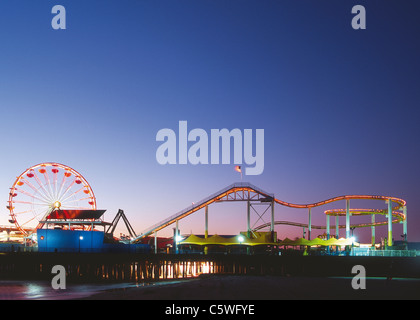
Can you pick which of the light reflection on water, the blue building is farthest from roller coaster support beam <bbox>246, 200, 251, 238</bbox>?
the light reflection on water

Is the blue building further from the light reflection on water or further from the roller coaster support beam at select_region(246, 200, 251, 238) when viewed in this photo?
the roller coaster support beam at select_region(246, 200, 251, 238)

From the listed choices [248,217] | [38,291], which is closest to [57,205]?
[248,217]

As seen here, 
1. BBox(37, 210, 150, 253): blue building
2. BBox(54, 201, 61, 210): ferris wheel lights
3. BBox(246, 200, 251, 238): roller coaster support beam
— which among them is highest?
BBox(54, 201, 61, 210): ferris wheel lights

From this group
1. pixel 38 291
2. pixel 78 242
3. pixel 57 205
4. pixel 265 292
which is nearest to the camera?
pixel 265 292

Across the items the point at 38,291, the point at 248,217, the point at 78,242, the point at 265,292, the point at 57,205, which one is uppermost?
the point at 57,205

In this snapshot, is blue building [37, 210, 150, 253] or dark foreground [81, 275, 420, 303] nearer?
dark foreground [81, 275, 420, 303]

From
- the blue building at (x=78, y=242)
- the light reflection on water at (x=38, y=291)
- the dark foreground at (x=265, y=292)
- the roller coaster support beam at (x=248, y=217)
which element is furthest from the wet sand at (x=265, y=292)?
the roller coaster support beam at (x=248, y=217)

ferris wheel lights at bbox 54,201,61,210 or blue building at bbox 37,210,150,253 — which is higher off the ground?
ferris wheel lights at bbox 54,201,61,210

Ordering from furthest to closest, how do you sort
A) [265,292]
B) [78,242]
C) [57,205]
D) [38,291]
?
[57,205], [78,242], [38,291], [265,292]

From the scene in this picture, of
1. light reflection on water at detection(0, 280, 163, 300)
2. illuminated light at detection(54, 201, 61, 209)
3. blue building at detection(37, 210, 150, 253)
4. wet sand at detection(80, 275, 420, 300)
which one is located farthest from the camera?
illuminated light at detection(54, 201, 61, 209)

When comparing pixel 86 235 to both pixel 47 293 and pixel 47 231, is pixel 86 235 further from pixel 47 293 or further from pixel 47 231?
pixel 47 293

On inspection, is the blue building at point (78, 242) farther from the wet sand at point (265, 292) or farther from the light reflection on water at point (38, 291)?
the wet sand at point (265, 292)

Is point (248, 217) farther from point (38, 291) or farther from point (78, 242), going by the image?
point (38, 291)
